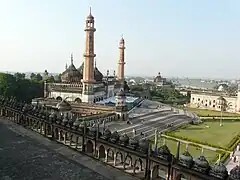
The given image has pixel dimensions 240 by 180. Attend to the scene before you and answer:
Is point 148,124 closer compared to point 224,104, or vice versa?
point 148,124

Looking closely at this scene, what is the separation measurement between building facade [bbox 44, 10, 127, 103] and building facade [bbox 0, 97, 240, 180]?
21949 millimetres

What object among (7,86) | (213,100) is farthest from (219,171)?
(213,100)

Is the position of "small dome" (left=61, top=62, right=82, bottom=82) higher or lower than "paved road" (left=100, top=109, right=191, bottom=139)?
higher

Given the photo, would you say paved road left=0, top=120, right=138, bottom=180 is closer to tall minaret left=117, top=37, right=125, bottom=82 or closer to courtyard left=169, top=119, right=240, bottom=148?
courtyard left=169, top=119, right=240, bottom=148

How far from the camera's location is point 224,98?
6141 centimetres

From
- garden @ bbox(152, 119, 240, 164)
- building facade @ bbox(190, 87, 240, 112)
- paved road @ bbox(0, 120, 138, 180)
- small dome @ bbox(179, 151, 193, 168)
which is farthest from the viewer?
building facade @ bbox(190, 87, 240, 112)

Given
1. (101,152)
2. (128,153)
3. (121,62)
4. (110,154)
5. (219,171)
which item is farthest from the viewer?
(121,62)

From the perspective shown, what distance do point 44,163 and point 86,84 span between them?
28155 millimetres

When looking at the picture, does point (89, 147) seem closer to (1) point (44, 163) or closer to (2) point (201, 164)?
(1) point (44, 163)

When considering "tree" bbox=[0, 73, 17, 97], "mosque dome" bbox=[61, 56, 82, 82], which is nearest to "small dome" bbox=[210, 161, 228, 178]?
"tree" bbox=[0, 73, 17, 97]

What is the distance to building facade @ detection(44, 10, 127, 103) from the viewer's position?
4012cm

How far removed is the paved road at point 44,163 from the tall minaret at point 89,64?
78.9 feet

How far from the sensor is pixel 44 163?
1223 cm

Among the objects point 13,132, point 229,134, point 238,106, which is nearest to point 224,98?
point 238,106
